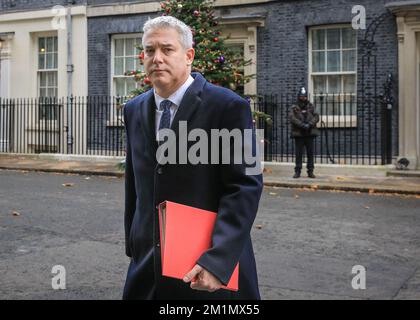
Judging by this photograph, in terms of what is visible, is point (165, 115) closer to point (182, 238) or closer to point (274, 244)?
point (182, 238)

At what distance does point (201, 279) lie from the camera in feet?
8.17

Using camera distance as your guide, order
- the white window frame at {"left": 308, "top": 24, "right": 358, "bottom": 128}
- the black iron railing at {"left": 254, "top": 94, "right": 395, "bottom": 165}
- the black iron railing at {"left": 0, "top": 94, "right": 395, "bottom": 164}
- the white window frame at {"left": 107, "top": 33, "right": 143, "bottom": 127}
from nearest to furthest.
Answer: the black iron railing at {"left": 254, "top": 94, "right": 395, "bottom": 165}
the black iron railing at {"left": 0, "top": 94, "right": 395, "bottom": 164}
the white window frame at {"left": 308, "top": 24, "right": 358, "bottom": 128}
the white window frame at {"left": 107, "top": 33, "right": 143, "bottom": 127}

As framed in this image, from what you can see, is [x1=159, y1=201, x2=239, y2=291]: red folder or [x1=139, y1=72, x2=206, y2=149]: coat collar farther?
[x1=139, y1=72, x2=206, y2=149]: coat collar

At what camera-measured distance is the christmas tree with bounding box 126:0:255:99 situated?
15000 mm

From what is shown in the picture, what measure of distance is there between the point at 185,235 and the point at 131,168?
66cm

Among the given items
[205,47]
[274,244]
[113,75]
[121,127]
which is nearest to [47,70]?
[113,75]

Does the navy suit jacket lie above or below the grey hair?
below

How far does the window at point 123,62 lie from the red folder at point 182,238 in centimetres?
1795

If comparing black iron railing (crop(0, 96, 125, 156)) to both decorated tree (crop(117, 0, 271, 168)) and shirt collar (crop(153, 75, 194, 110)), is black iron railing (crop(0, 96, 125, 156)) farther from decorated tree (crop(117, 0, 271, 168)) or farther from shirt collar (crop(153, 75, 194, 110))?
shirt collar (crop(153, 75, 194, 110))

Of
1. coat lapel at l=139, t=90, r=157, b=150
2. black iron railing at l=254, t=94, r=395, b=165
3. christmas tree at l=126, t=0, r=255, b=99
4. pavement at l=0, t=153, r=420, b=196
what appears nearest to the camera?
coat lapel at l=139, t=90, r=157, b=150

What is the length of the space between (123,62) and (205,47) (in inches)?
231

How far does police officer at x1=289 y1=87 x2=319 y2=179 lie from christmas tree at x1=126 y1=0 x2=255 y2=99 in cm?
175

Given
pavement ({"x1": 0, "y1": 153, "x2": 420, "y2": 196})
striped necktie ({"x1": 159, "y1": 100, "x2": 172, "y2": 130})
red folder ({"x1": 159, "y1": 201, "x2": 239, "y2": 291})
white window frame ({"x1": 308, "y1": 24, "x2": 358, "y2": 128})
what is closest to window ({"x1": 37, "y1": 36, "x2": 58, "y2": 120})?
pavement ({"x1": 0, "y1": 153, "x2": 420, "y2": 196})
